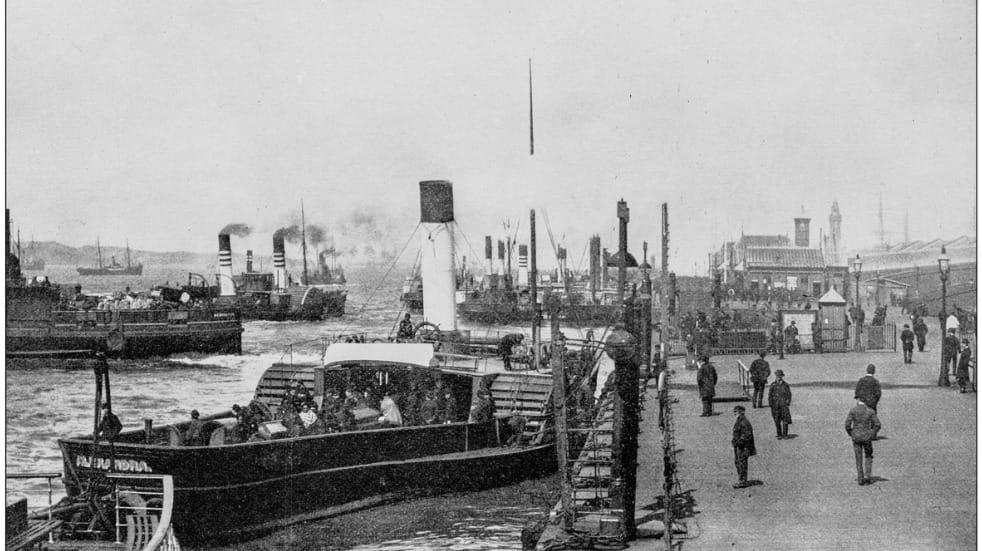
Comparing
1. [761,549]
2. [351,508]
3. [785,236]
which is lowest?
[351,508]

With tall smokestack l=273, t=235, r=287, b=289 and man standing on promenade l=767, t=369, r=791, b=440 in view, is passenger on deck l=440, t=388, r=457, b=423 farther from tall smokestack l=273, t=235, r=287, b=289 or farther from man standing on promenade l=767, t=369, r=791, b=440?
tall smokestack l=273, t=235, r=287, b=289

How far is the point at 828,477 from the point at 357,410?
28.4 feet

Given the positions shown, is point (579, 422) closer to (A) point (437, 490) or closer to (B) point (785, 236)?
(A) point (437, 490)

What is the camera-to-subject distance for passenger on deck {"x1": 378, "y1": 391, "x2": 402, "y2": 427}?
16.3 m

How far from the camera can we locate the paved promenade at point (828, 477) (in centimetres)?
995

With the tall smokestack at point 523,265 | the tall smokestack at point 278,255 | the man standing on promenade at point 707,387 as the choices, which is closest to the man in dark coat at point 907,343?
the man standing on promenade at point 707,387

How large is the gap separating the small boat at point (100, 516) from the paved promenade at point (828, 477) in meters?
6.97

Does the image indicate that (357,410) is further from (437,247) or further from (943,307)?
(943,307)

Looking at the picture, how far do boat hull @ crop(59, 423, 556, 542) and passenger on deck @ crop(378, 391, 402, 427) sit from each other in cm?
56

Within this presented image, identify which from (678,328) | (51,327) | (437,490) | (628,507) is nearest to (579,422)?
(437,490)

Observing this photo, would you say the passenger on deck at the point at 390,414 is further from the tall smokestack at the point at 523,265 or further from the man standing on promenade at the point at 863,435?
the tall smokestack at the point at 523,265

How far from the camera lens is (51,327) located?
40.1 meters

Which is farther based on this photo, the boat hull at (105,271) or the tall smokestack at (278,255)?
the boat hull at (105,271)

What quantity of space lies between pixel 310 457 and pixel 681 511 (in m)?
6.86
